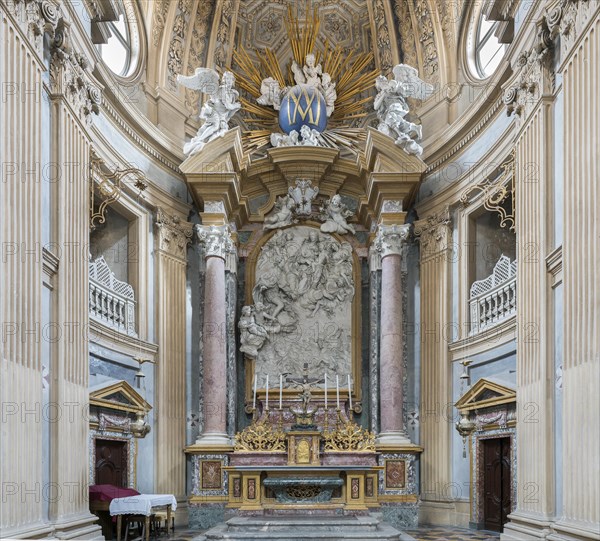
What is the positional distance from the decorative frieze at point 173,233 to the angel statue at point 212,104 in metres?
1.23

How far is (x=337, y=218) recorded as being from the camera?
17.4m

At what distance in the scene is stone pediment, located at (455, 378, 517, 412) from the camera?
511 inches

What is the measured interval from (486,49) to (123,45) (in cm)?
641

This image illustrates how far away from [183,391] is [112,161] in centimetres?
435

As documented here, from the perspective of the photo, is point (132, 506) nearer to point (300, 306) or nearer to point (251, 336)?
point (251, 336)

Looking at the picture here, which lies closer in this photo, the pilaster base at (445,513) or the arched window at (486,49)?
the pilaster base at (445,513)

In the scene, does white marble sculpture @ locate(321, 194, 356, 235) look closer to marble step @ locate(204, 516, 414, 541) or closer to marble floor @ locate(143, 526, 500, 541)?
marble floor @ locate(143, 526, 500, 541)

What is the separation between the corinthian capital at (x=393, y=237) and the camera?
1611 centimetres

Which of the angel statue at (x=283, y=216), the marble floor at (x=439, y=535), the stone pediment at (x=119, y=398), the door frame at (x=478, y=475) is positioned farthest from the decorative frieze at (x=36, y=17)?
the door frame at (x=478, y=475)

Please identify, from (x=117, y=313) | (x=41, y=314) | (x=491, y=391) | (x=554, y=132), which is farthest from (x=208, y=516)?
(x=554, y=132)

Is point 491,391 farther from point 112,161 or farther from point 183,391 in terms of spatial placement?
point 112,161

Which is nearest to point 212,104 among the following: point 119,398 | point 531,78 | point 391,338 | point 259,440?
point 391,338

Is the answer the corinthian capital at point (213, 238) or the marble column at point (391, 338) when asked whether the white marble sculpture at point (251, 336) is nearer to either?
the corinthian capital at point (213, 238)

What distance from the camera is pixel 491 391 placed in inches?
542
